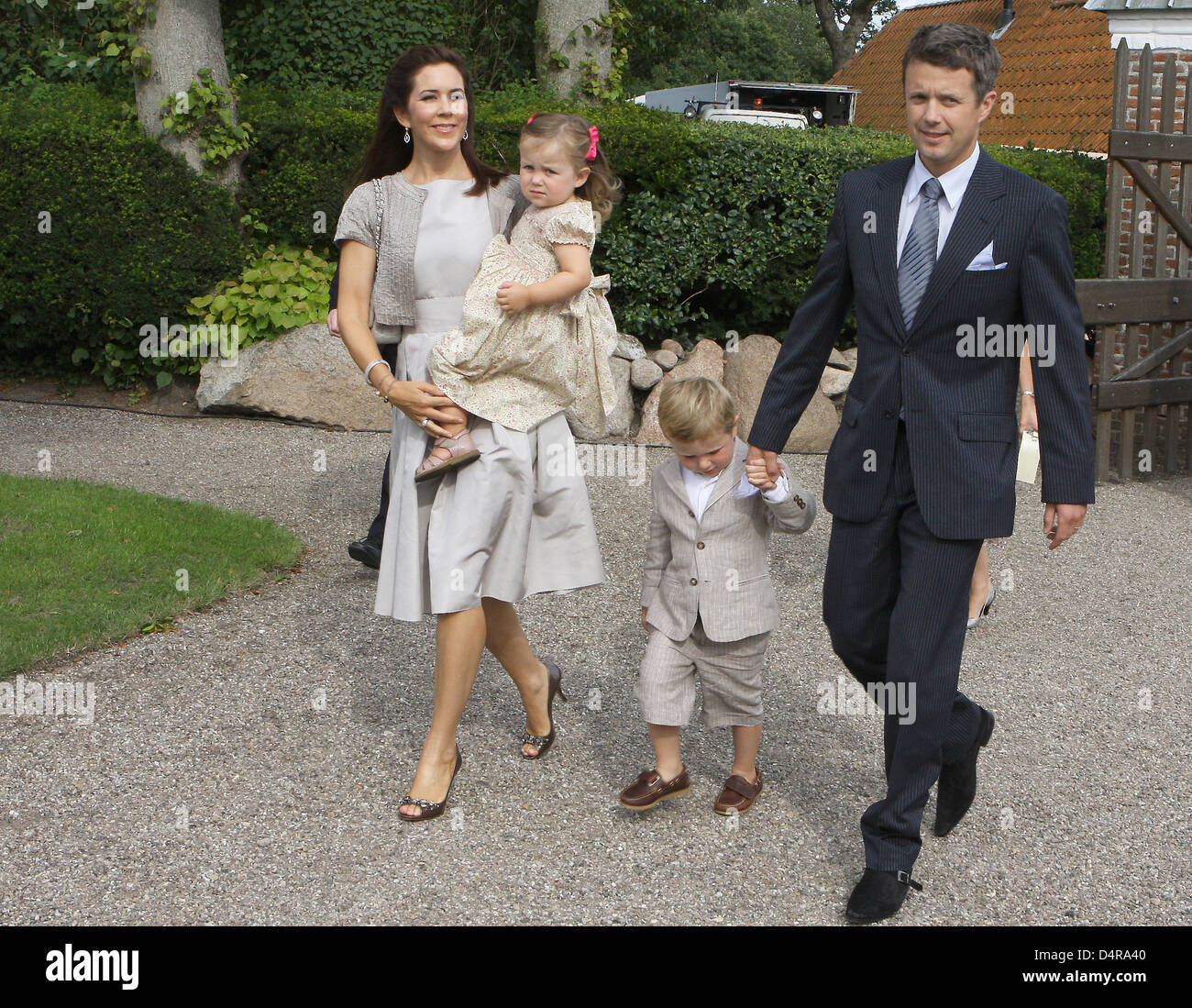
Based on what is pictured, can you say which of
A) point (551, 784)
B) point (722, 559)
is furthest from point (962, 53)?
point (551, 784)

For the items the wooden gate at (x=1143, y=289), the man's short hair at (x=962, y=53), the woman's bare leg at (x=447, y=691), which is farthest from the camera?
the wooden gate at (x=1143, y=289)

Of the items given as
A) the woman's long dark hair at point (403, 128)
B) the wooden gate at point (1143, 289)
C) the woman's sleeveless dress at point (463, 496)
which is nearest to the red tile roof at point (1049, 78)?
the wooden gate at point (1143, 289)

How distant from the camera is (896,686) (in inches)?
131

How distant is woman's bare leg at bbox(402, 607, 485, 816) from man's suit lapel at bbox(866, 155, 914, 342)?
1.50 metres

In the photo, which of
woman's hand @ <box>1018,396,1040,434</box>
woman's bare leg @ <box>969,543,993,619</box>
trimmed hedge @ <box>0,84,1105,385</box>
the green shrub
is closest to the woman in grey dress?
woman's hand @ <box>1018,396,1040,434</box>

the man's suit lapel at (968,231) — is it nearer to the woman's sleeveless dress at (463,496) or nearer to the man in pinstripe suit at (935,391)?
the man in pinstripe suit at (935,391)

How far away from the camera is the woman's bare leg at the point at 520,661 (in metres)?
4.19

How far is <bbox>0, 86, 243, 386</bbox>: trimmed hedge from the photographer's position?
8.96 metres

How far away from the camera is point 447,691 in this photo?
12.8 ft

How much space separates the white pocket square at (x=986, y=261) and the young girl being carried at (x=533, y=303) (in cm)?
114

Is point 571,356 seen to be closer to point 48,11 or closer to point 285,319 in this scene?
point 285,319

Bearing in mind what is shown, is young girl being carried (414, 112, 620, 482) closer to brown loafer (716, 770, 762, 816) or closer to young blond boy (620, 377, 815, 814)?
young blond boy (620, 377, 815, 814)

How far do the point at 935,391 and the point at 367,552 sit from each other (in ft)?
11.0
